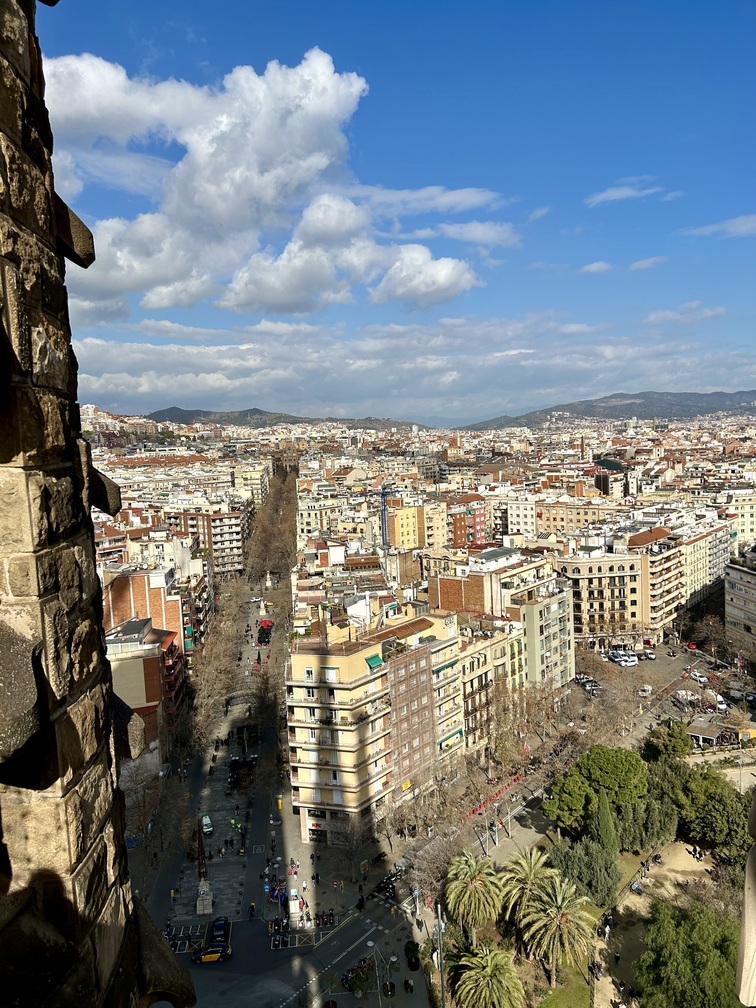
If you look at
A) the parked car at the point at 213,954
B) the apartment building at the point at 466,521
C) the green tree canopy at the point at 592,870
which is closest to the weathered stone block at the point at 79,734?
the parked car at the point at 213,954

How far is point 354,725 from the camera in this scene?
1839cm

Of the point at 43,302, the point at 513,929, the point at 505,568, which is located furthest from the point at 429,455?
the point at 43,302

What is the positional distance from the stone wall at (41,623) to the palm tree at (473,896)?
14352mm

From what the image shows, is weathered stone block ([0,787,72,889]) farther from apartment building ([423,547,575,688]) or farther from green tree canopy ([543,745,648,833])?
apartment building ([423,547,575,688])

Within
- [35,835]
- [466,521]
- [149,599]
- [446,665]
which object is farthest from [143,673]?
[466,521]

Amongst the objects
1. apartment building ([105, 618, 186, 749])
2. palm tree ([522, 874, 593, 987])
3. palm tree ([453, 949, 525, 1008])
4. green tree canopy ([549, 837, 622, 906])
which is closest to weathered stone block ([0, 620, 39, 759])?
palm tree ([453, 949, 525, 1008])

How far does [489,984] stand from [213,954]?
245 inches

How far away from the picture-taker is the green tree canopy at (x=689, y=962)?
11789 mm

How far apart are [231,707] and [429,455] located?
76709mm

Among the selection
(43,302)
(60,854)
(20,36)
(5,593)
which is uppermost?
(20,36)

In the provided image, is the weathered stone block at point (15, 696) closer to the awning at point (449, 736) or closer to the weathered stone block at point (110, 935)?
the weathered stone block at point (110, 935)

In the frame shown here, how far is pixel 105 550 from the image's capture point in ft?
127

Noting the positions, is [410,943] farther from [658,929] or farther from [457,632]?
[457,632]

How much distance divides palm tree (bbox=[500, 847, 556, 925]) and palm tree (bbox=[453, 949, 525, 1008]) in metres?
1.50
